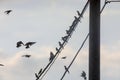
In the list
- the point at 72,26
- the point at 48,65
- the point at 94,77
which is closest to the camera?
the point at 94,77

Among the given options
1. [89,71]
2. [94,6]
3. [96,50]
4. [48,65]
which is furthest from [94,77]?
[48,65]

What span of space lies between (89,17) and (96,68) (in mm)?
1209

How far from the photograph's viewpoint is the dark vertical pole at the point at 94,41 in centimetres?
657

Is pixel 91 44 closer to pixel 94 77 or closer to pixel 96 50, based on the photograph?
pixel 96 50

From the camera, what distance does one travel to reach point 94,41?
6.75 metres

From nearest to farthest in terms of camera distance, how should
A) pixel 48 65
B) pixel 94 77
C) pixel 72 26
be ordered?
pixel 94 77
pixel 48 65
pixel 72 26

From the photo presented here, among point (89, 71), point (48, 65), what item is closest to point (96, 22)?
point (89, 71)

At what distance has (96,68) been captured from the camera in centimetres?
657

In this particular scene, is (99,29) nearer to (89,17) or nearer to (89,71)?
(89,17)

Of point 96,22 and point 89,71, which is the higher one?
point 96,22

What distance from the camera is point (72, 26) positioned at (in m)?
10.1

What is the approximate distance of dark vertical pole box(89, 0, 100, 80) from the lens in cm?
657

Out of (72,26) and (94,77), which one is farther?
(72,26)

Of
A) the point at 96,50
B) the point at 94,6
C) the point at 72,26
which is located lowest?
the point at 96,50
